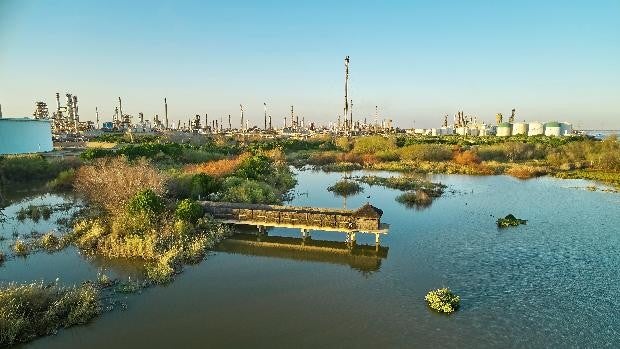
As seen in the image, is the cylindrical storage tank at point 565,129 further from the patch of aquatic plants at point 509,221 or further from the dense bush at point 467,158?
the patch of aquatic plants at point 509,221

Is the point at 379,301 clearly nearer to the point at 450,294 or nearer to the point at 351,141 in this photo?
the point at 450,294

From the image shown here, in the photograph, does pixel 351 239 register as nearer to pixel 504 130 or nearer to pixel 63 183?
pixel 63 183

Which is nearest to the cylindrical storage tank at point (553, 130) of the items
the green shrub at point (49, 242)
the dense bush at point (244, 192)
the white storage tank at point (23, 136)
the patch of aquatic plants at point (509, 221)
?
the patch of aquatic plants at point (509, 221)

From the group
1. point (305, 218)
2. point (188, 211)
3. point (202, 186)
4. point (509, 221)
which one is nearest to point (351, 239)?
point (305, 218)

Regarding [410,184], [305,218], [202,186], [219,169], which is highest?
[219,169]

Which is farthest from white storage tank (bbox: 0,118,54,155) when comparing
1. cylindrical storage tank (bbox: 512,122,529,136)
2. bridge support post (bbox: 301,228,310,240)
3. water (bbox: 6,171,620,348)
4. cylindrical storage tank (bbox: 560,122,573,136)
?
cylindrical storage tank (bbox: 560,122,573,136)

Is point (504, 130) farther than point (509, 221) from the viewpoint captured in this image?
Yes
